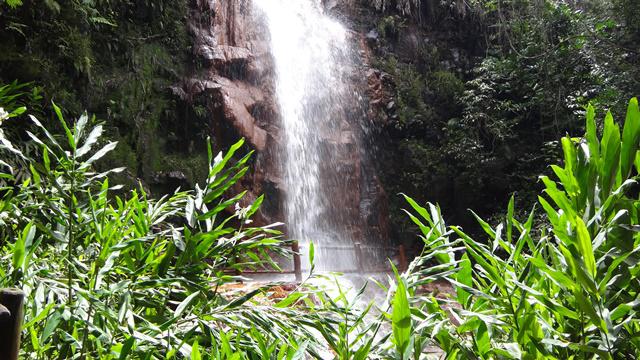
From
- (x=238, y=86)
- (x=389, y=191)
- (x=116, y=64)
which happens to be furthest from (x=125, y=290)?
(x=389, y=191)

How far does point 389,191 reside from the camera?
39.8 ft

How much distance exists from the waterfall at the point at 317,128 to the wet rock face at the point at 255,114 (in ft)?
0.19

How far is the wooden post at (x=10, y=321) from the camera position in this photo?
688 millimetres

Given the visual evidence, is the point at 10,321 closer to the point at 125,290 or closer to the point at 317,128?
the point at 125,290

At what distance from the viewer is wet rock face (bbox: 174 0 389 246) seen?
372 inches

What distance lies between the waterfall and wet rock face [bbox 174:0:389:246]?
0.19 ft

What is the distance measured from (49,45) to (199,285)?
21.0 feet

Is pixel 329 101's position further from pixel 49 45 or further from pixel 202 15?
pixel 49 45

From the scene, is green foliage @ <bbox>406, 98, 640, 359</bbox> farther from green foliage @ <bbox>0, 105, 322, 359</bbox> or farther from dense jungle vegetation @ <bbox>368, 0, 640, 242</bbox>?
dense jungle vegetation @ <bbox>368, 0, 640, 242</bbox>

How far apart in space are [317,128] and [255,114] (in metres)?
1.67

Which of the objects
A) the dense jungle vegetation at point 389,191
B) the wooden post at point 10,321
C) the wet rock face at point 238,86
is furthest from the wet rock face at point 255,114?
the wooden post at point 10,321

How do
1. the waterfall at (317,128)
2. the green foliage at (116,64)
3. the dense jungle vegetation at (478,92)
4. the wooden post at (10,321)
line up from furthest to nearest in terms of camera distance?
1. the dense jungle vegetation at (478,92)
2. the waterfall at (317,128)
3. the green foliage at (116,64)
4. the wooden post at (10,321)

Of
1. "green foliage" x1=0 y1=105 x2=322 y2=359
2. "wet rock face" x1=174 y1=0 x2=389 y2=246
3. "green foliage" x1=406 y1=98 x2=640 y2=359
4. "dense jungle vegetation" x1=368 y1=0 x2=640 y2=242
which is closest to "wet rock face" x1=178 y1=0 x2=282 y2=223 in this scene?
"wet rock face" x1=174 y1=0 x2=389 y2=246

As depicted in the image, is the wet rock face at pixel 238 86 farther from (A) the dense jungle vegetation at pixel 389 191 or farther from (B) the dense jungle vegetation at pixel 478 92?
(B) the dense jungle vegetation at pixel 478 92
